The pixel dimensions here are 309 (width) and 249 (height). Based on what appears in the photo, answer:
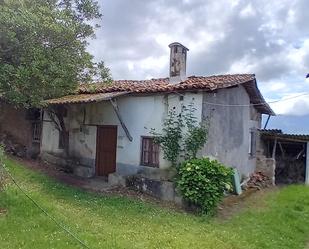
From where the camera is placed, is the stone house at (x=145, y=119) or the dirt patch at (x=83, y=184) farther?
the stone house at (x=145, y=119)

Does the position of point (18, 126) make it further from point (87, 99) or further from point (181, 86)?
point (181, 86)

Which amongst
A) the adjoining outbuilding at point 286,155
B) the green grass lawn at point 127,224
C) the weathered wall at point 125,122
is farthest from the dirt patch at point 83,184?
the adjoining outbuilding at point 286,155

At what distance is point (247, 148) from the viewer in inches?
687

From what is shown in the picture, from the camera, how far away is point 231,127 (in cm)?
1530

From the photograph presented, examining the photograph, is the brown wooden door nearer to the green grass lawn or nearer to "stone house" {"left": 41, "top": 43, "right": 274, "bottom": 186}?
"stone house" {"left": 41, "top": 43, "right": 274, "bottom": 186}

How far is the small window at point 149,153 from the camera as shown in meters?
13.5

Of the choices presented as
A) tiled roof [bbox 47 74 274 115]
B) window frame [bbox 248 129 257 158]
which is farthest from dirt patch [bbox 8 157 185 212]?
window frame [bbox 248 129 257 158]

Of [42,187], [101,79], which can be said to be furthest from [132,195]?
[101,79]

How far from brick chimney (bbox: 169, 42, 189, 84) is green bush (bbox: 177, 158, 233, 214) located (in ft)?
11.8

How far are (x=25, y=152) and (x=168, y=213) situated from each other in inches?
429

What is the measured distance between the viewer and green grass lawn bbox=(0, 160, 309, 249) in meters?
8.08

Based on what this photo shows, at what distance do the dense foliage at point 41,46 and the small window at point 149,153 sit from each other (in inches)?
133

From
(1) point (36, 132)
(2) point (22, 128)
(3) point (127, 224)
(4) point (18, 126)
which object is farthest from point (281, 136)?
(4) point (18, 126)

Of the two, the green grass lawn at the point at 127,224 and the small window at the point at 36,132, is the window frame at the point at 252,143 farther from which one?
the small window at the point at 36,132
